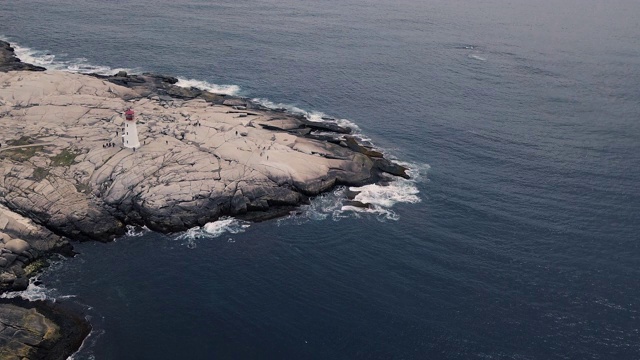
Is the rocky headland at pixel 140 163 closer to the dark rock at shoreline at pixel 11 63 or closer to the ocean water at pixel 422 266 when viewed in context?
the ocean water at pixel 422 266

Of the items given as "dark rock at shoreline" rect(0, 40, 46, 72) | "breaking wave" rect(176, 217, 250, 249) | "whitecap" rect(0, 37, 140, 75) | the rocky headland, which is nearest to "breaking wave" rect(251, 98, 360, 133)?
the rocky headland

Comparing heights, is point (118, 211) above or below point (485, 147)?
below

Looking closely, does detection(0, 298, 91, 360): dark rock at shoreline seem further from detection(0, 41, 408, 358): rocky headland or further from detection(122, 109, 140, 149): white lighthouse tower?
detection(122, 109, 140, 149): white lighthouse tower

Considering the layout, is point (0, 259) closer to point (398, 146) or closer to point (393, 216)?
point (393, 216)

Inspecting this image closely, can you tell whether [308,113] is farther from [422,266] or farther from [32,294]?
[32,294]

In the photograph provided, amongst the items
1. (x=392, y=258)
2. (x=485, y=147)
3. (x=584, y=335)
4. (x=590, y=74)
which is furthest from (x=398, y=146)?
(x=590, y=74)

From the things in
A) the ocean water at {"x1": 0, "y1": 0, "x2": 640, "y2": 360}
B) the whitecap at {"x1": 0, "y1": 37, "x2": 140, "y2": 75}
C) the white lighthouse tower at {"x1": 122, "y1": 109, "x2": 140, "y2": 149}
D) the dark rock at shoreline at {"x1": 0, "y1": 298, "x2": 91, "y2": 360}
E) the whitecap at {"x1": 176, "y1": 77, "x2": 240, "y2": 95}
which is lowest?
the dark rock at shoreline at {"x1": 0, "y1": 298, "x2": 91, "y2": 360}
